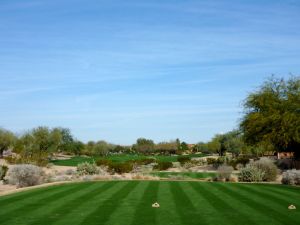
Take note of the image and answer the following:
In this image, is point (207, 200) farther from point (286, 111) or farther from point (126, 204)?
point (286, 111)

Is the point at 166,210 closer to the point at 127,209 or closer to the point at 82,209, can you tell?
the point at 127,209

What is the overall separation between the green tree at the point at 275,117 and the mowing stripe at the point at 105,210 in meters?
23.5

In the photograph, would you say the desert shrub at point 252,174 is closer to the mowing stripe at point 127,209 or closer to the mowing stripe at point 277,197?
the mowing stripe at point 277,197

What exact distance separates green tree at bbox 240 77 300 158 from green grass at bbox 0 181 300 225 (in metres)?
17.6

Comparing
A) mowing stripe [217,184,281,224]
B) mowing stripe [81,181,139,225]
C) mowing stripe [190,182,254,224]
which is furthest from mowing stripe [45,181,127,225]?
mowing stripe [217,184,281,224]

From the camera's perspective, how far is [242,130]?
49312mm

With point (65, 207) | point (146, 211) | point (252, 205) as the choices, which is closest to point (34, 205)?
point (65, 207)

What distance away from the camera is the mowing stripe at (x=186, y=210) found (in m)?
14.3

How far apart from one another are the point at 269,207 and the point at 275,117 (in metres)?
26.1

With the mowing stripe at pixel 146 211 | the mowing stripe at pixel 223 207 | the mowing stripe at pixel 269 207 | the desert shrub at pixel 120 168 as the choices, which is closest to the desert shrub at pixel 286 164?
the desert shrub at pixel 120 168

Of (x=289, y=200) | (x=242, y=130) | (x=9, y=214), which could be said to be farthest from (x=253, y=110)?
(x=9, y=214)

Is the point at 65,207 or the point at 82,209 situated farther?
the point at 65,207

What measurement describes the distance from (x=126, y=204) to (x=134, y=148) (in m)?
140

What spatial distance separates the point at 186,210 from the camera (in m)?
16.3
